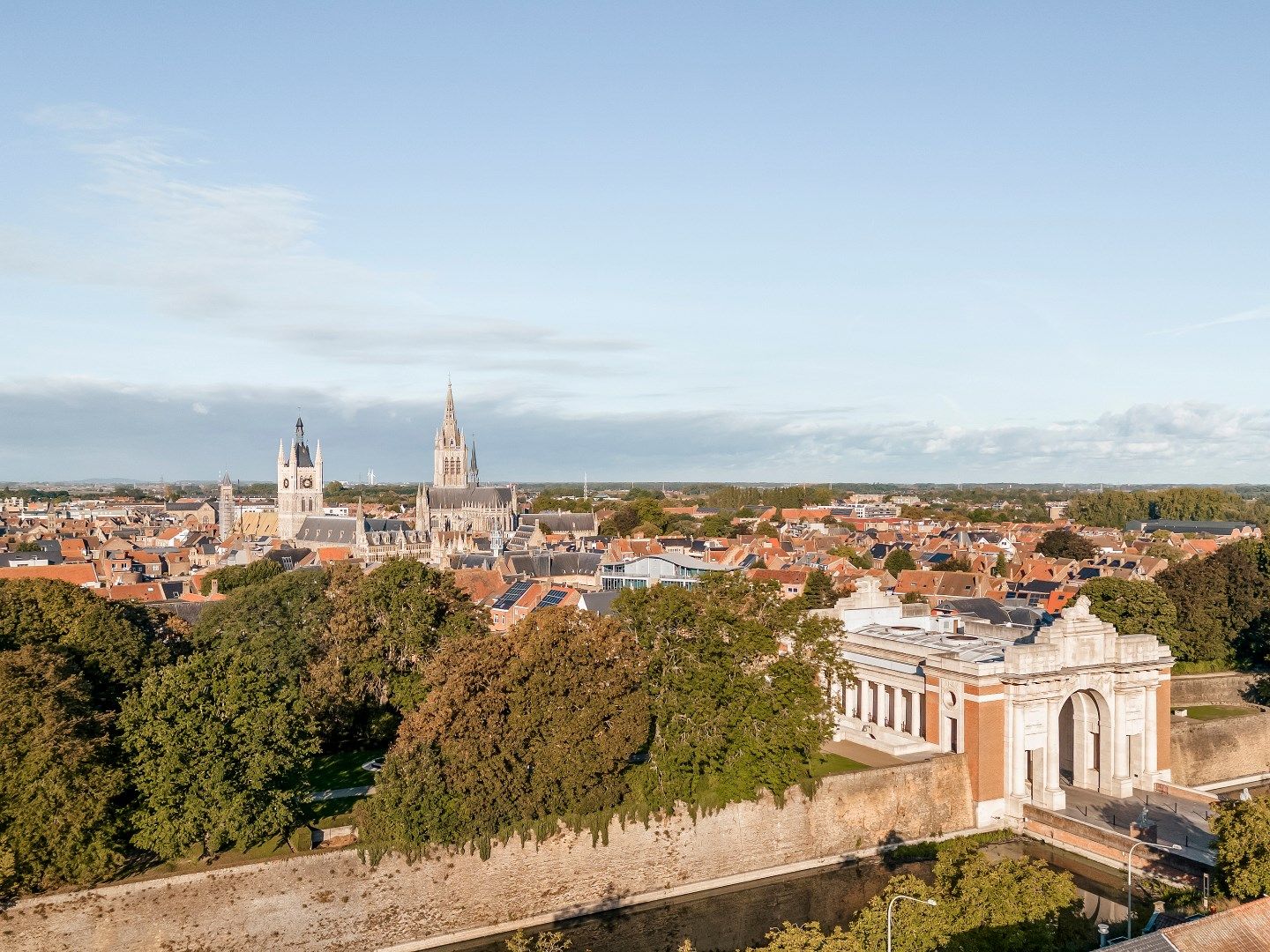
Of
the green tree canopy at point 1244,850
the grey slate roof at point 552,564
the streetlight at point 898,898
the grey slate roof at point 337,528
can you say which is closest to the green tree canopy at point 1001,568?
the grey slate roof at point 552,564

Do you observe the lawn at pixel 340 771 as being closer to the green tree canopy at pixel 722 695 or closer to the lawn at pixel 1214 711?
the green tree canopy at pixel 722 695

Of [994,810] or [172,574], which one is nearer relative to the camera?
[994,810]

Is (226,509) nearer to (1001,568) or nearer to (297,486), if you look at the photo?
(297,486)

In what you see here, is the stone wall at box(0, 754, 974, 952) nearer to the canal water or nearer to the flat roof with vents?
the canal water

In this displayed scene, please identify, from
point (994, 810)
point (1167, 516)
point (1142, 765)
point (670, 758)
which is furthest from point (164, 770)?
point (1167, 516)

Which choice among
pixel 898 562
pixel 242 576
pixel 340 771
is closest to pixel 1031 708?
pixel 340 771

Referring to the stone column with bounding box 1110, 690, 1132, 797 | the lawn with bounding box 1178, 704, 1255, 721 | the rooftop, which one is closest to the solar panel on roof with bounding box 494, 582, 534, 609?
the rooftop

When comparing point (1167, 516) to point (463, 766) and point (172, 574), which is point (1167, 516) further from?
point (463, 766)

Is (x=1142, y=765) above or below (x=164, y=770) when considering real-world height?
below
